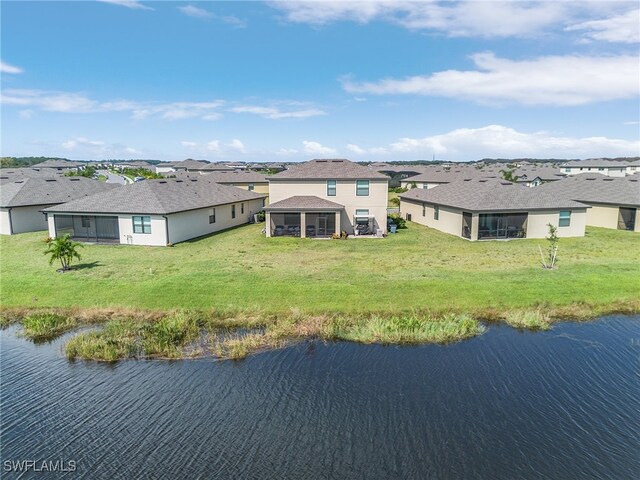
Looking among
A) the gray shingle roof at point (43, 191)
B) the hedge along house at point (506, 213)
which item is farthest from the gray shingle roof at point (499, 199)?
the gray shingle roof at point (43, 191)

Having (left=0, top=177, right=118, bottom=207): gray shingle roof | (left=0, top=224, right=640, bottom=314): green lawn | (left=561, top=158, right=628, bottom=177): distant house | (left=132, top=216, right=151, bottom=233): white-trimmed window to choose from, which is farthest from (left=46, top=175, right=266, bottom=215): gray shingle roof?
(left=561, top=158, right=628, bottom=177): distant house

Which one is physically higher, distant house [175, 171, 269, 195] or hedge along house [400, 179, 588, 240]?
distant house [175, 171, 269, 195]

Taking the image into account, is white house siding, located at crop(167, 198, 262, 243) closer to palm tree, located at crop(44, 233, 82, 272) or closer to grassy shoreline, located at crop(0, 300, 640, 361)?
palm tree, located at crop(44, 233, 82, 272)

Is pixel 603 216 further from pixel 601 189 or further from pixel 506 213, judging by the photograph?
pixel 506 213

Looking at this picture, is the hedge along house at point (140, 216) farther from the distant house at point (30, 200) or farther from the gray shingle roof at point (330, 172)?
the gray shingle roof at point (330, 172)

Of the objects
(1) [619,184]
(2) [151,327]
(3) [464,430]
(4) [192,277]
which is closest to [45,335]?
(2) [151,327]

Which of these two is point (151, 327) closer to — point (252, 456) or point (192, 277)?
point (192, 277)
